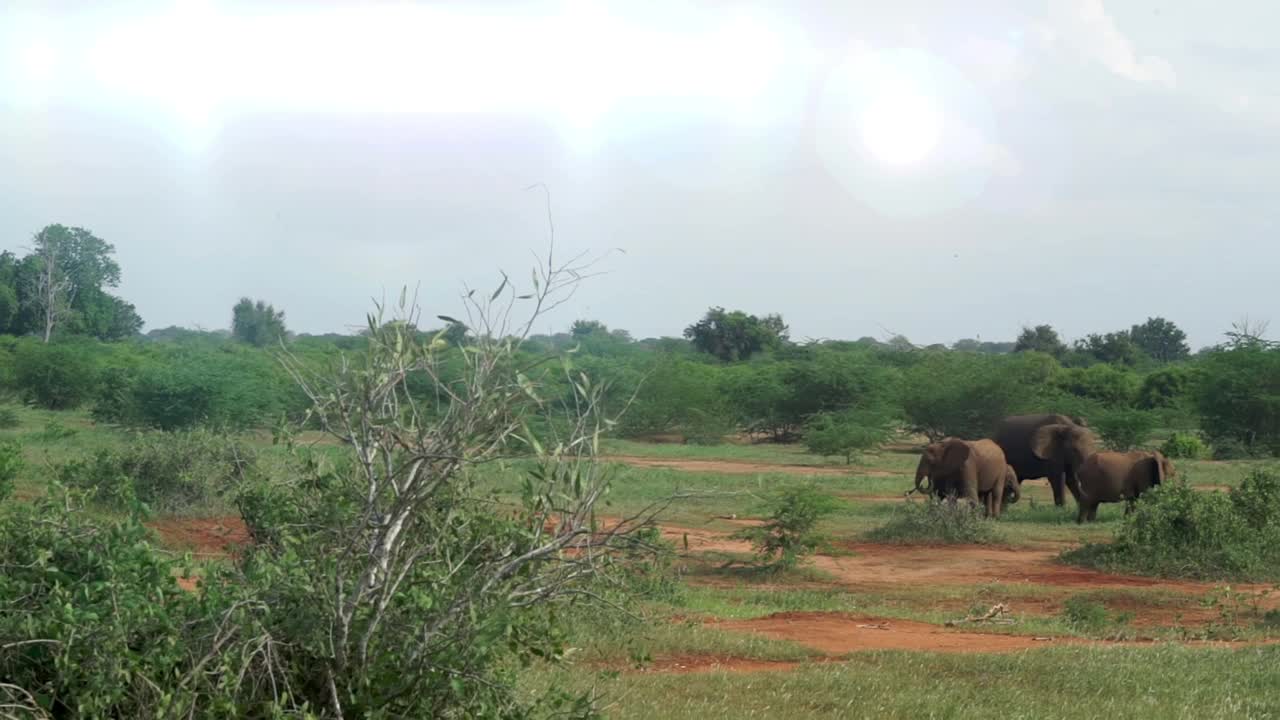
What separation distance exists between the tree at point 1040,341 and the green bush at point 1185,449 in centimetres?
3157

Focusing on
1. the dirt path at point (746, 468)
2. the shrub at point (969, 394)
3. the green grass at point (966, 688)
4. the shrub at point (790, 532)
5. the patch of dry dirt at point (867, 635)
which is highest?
the shrub at point (969, 394)

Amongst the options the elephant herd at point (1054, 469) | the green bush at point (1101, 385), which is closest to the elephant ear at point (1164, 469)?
the elephant herd at point (1054, 469)

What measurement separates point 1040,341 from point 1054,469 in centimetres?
4563

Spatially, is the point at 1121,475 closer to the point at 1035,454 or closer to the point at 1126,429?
the point at 1035,454

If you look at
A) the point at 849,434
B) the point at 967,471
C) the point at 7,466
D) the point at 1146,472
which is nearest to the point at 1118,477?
the point at 1146,472

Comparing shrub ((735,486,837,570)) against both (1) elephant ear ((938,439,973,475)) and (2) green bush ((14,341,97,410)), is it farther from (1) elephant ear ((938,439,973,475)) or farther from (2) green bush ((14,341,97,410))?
(2) green bush ((14,341,97,410))

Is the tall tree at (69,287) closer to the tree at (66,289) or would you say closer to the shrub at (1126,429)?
the tree at (66,289)

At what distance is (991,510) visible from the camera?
22.1 m

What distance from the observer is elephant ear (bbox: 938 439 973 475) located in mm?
21062

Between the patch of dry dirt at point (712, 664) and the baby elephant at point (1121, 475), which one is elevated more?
the baby elephant at point (1121, 475)

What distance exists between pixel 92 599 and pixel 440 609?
4.13ft

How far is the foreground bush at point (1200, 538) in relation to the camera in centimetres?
1554

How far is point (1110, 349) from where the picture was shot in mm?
64188

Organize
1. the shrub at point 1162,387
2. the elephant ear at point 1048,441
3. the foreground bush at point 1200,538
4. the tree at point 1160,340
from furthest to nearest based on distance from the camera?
the tree at point 1160,340 → the shrub at point 1162,387 → the elephant ear at point 1048,441 → the foreground bush at point 1200,538
